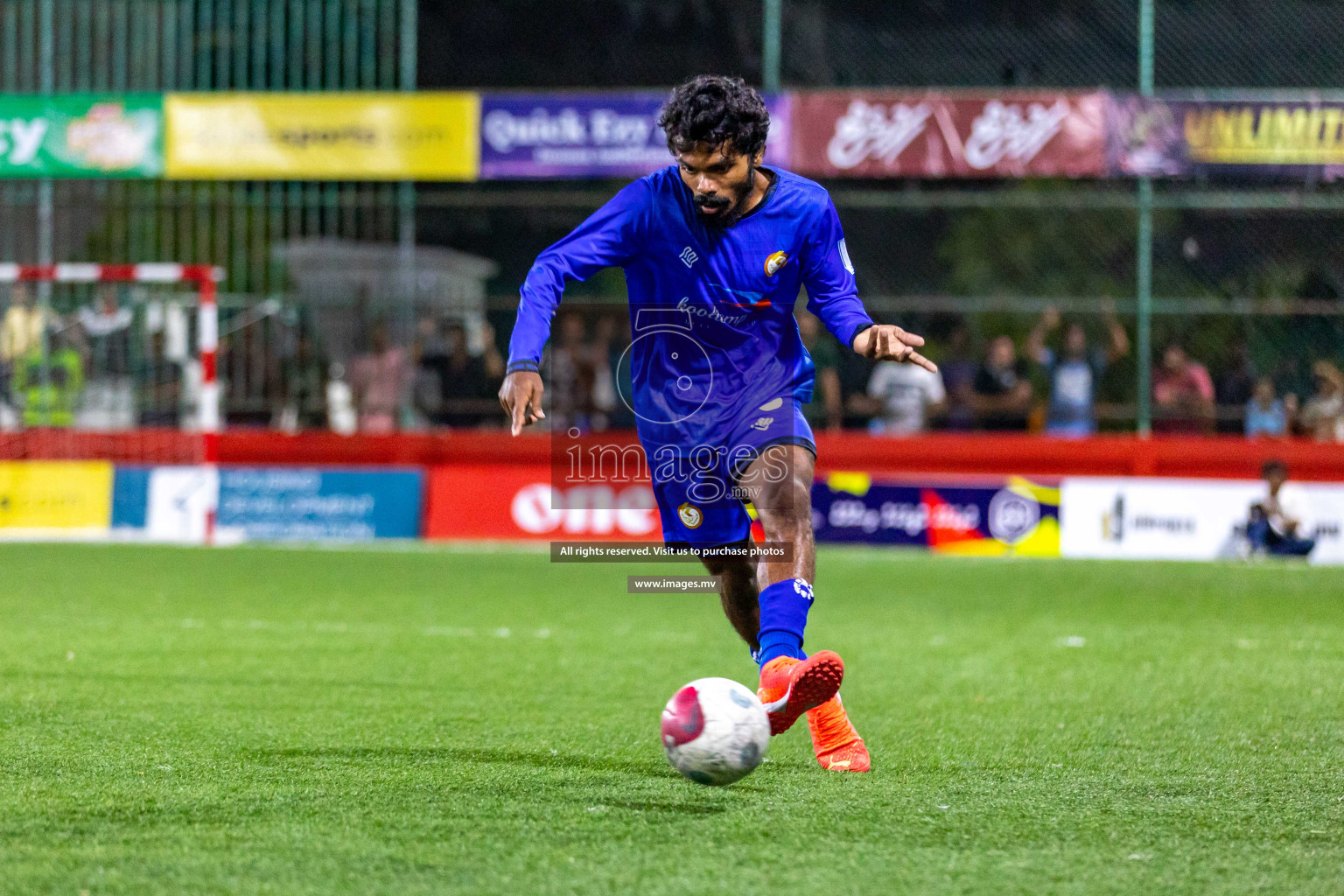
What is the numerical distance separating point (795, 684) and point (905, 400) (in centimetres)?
1238

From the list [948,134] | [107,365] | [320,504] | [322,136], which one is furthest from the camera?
[322,136]

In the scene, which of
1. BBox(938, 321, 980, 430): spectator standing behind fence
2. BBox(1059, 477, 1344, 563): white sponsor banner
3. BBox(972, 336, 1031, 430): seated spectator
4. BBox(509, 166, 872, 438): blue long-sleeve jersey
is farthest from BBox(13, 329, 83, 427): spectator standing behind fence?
BBox(509, 166, 872, 438): blue long-sleeve jersey

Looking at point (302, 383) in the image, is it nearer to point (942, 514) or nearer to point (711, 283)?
point (942, 514)

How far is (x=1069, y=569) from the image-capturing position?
1400 cm

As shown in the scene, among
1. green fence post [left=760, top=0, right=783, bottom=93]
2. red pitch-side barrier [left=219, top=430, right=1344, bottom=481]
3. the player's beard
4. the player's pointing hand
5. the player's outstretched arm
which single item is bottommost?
red pitch-side barrier [left=219, top=430, right=1344, bottom=481]

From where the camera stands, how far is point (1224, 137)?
674 inches

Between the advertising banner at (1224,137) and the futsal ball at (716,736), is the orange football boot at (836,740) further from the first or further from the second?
the advertising banner at (1224,137)

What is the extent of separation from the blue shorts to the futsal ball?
90 cm

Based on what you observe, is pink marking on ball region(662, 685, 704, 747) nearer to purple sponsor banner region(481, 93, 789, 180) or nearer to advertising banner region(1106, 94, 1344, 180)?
purple sponsor banner region(481, 93, 789, 180)

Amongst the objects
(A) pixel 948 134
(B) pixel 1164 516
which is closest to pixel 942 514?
(B) pixel 1164 516

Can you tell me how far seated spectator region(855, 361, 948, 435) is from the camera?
16844 millimetres

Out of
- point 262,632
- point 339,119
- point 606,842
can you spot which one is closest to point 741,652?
point 262,632

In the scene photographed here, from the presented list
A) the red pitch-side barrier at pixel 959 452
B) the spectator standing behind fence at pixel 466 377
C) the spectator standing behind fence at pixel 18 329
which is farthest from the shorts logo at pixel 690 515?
the spectator standing behind fence at pixel 18 329

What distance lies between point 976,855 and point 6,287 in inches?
626
